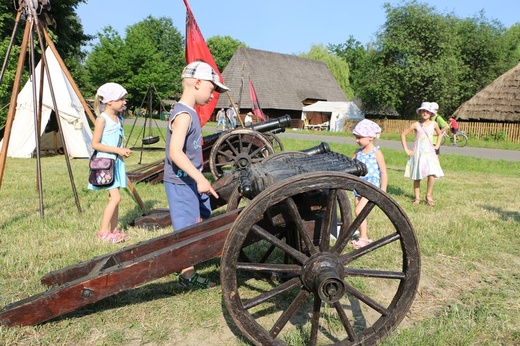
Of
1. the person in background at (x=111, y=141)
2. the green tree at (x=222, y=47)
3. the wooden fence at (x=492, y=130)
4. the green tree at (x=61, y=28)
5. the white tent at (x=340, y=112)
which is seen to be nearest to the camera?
the person in background at (x=111, y=141)

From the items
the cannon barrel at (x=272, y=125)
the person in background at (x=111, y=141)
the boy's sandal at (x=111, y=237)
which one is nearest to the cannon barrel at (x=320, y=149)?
the person in background at (x=111, y=141)

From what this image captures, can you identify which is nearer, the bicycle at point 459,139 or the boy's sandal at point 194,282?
the boy's sandal at point 194,282

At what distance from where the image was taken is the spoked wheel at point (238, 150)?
750cm

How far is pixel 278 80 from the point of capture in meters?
41.7

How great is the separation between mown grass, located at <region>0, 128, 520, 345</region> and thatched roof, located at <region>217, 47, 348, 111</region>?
31330 mm

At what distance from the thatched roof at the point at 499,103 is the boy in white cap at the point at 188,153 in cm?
2536

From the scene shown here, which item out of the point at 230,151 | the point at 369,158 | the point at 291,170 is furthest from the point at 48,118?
the point at 291,170

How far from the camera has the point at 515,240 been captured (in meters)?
4.49

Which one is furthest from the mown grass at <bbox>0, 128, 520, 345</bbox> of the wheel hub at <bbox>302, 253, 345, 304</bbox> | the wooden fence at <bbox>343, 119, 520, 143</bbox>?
the wooden fence at <bbox>343, 119, 520, 143</bbox>

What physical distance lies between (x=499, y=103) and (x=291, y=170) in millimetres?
26257

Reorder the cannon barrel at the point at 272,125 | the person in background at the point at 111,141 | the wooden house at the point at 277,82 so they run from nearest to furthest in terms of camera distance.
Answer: the person in background at the point at 111,141
the cannon barrel at the point at 272,125
the wooden house at the point at 277,82

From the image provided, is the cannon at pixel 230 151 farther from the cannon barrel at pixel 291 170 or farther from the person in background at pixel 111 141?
the cannon barrel at pixel 291 170

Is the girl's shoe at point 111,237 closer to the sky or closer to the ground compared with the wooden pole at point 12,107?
closer to the ground

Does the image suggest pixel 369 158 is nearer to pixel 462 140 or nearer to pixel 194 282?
pixel 194 282
